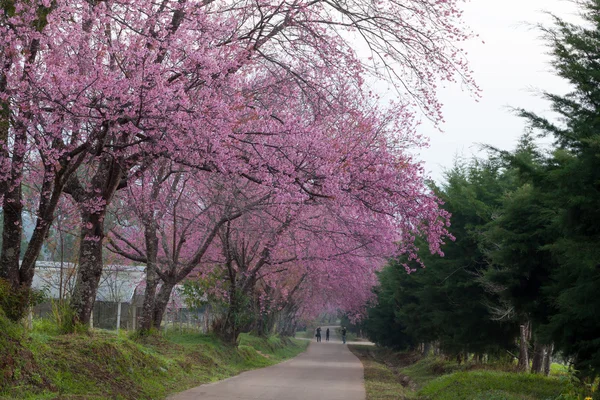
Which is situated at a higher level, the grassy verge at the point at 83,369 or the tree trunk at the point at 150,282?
the tree trunk at the point at 150,282

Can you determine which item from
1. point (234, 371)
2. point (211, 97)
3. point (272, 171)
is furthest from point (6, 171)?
point (234, 371)

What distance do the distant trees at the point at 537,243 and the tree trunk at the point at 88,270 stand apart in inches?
297

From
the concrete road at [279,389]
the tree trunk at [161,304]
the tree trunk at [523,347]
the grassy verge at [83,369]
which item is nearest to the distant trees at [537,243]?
the tree trunk at [523,347]

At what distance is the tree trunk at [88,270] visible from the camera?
12.5m

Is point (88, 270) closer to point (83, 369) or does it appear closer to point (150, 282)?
point (83, 369)

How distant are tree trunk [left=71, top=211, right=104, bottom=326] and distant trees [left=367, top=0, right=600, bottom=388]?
7556 millimetres

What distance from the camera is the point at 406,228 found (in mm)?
11836

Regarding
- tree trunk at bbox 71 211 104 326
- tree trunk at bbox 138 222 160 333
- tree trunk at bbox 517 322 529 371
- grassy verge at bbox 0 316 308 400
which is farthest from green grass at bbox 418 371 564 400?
tree trunk at bbox 138 222 160 333

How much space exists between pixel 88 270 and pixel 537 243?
9287mm

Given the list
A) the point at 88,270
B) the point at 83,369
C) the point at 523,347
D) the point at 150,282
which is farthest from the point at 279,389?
the point at 523,347

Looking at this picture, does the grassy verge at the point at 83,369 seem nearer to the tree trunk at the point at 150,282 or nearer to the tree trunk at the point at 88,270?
the tree trunk at the point at 88,270

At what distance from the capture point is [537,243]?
14.9 metres

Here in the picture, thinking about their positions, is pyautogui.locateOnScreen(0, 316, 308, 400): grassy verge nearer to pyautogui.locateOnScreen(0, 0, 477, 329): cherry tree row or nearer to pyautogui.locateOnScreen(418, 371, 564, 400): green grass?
pyautogui.locateOnScreen(0, 0, 477, 329): cherry tree row

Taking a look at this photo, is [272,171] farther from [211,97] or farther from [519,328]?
[519,328]
